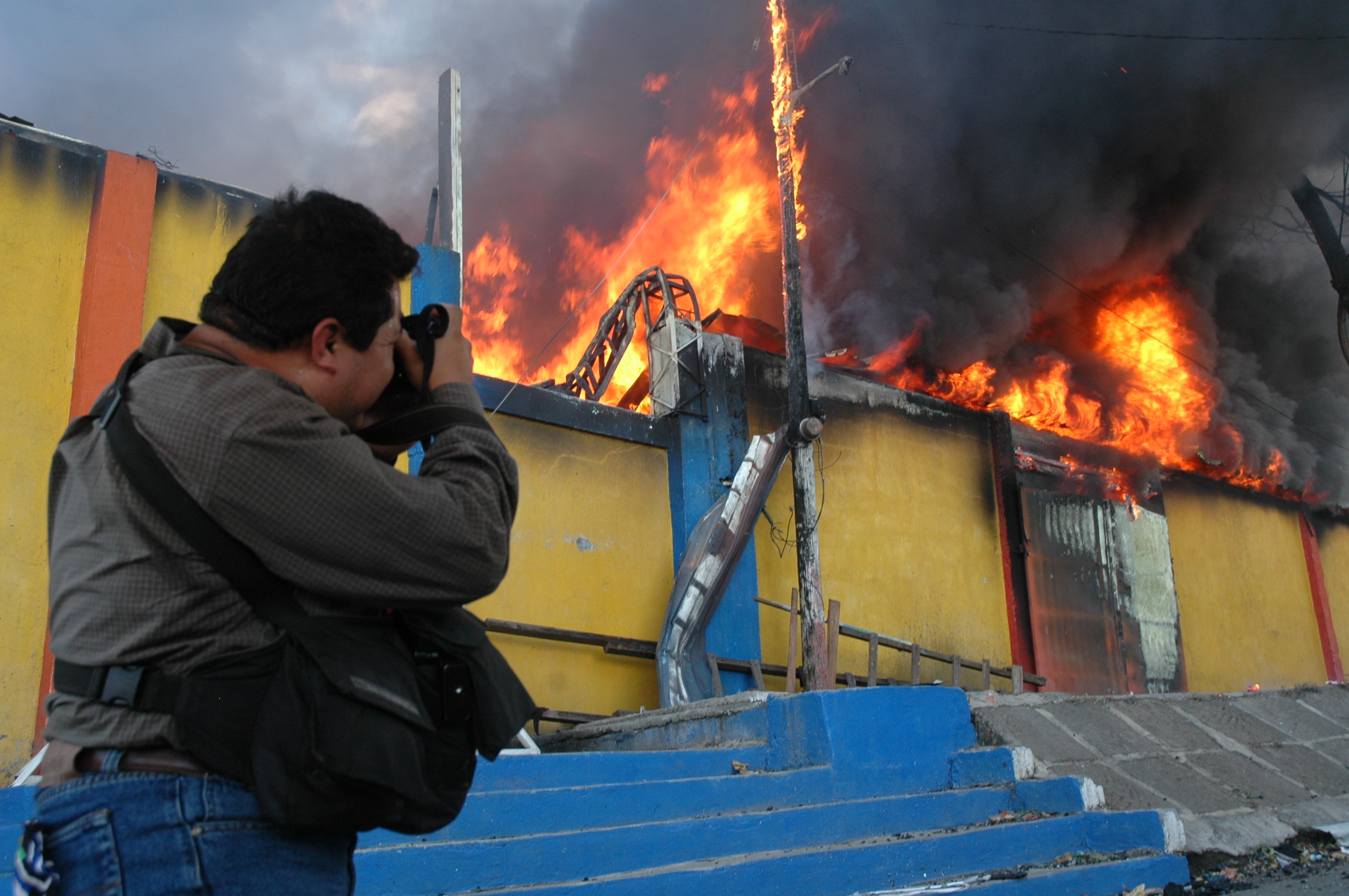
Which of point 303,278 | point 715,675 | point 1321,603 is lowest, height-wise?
point 715,675

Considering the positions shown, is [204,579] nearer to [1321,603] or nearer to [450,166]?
[450,166]

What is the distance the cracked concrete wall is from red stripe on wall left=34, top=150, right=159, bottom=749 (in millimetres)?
6658

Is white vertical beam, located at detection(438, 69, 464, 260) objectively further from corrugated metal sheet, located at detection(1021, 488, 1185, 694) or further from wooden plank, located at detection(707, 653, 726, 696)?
corrugated metal sheet, located at detection(1021, 488, 1185, 694)

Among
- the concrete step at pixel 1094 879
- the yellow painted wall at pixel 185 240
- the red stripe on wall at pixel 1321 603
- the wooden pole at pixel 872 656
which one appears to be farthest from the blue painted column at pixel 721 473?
the red stripe on wall at pixel 1321 603

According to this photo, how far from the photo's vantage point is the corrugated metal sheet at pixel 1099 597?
42.5 feet

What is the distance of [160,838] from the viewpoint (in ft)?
3.81

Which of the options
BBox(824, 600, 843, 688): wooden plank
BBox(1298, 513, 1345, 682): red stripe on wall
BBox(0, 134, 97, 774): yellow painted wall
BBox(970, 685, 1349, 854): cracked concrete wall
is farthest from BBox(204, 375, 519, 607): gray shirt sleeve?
BBox(1298, 513, 1345, 682): red stripe on wall

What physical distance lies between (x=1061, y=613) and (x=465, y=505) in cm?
1333

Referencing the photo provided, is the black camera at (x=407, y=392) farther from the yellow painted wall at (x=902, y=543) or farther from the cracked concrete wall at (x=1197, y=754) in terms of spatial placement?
the yellow painted wall at (x=902, y=543)

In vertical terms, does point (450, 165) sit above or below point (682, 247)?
below

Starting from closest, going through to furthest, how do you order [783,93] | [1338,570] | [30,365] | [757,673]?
[30,365], [757,673], [783,93], [1338,570]

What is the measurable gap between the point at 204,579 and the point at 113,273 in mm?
7052

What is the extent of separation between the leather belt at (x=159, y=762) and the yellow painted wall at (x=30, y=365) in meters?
6.28

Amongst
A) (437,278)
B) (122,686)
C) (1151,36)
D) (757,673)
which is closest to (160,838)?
(122,686)
